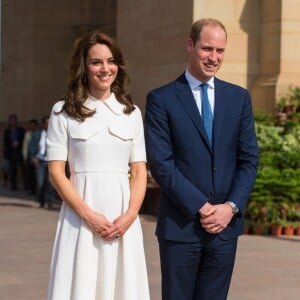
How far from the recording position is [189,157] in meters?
4.82

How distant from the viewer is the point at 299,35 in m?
16.2

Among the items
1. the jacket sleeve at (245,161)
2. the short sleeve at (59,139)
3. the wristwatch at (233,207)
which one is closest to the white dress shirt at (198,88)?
the jacket sleeve at (245,161)

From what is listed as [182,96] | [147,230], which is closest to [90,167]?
[182,96]

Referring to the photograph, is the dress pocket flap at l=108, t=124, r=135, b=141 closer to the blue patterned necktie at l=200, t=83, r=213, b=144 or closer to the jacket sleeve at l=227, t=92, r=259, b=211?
the blue patterned necktie at l=200, t=83, r=213, b=144

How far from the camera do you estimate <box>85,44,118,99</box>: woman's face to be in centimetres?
482

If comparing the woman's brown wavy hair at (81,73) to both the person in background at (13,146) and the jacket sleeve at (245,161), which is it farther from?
the person in background at (13,146)

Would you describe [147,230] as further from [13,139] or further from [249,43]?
[13,139]

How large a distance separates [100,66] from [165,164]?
63cm

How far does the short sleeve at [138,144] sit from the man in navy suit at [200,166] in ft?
0.26

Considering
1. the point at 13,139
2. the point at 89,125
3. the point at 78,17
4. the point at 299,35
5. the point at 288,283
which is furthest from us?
the point at 78,17

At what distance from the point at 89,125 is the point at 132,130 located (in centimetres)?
25

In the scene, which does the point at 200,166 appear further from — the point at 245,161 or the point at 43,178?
the point at 43,178

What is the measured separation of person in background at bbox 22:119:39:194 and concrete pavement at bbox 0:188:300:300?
4.65 metres

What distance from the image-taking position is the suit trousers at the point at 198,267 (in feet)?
15.9
